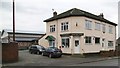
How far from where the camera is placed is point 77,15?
32719 mm

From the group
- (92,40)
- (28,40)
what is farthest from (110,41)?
(28,40)

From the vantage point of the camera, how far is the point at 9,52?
76.6 feet

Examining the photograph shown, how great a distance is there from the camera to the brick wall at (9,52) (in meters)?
22.9

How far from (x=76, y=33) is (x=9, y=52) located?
492 inches

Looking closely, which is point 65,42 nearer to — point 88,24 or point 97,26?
point 88,24

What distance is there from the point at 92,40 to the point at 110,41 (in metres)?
10.0

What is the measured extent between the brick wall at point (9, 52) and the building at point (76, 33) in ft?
37.4

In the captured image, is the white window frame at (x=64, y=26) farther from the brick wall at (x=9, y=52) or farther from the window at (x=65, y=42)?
the brick wall at (x=9, y=52)

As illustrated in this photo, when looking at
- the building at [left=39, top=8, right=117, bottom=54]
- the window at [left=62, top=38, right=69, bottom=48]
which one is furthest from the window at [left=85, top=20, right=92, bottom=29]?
the window at [left=62, top=38, right=69, bottom=48]

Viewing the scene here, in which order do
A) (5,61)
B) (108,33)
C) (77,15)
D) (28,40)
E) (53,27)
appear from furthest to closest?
(28,40) → (108,33) → (53,27) → (77,15) → (5,61)

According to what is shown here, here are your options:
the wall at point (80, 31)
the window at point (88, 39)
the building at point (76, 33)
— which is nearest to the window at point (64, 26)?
the building at point (76, 33)

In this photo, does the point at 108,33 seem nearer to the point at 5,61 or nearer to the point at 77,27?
the point at 77,27

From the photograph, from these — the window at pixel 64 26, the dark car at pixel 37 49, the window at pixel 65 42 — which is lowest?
the dark car at pixel 37 49

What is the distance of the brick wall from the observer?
75.2 feet
